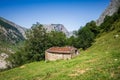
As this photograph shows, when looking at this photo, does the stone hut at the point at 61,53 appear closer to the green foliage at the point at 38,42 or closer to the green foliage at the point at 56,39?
the green foliage at the point at 38,42

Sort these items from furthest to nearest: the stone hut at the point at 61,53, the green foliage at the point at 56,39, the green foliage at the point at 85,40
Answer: the green foliage at the point at 56,39, the green foliage at the point at 85,40, the stone hut at the point at 61,53

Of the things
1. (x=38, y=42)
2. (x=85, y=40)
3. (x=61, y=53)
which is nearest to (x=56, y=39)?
(x=38, y=42)

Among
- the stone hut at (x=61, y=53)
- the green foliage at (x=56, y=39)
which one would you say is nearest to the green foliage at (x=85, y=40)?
the green foliage at (x=56, y=39)

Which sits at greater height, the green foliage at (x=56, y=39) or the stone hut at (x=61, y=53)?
the green foliage at (x=56, y=39)

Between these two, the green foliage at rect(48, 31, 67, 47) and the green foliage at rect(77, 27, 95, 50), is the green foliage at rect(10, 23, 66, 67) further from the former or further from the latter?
the green foliage at rect(77, 27, 95, 50)

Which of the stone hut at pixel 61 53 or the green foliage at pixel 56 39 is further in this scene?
the green foliage at pixel 56 39

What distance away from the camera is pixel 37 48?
7369cm

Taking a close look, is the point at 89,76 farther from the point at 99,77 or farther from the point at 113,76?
the point at 113,76

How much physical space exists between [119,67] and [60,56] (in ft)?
115

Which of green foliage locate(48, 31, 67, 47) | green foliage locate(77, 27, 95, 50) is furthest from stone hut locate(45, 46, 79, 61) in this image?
green foliage locate(48, 31, 67, 47)

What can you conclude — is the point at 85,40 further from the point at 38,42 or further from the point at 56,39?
the point at 38,42

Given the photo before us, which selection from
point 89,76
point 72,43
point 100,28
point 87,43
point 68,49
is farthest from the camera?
point 100,28

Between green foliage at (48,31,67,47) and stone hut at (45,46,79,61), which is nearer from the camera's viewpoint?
stone hut at (45,46,79,61)

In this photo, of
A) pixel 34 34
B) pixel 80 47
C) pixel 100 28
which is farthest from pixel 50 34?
pixel 100 28
